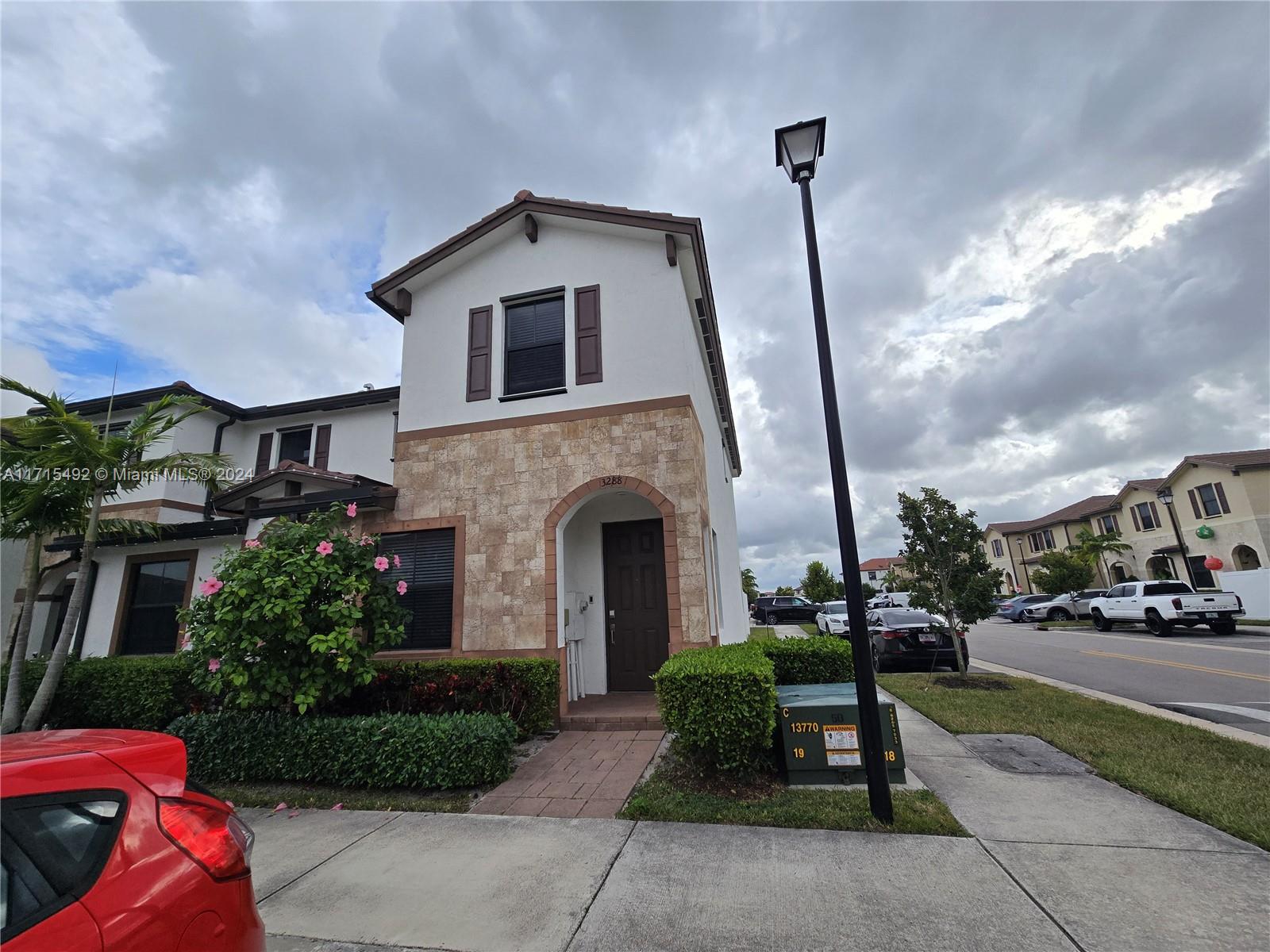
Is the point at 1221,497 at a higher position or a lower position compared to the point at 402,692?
higher

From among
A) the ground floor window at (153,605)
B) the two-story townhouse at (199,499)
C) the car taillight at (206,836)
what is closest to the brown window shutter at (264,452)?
the two-story townhouse at (199,499)

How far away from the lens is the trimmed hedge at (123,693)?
8016 millimetres

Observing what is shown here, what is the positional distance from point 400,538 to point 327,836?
16.8 feet

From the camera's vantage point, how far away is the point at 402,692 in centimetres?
766

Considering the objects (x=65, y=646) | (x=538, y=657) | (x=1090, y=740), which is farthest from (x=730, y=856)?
(x=65, y=646)

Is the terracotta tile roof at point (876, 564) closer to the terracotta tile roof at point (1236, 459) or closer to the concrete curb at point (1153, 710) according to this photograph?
the terracotta tile roof at point (1236, 459)

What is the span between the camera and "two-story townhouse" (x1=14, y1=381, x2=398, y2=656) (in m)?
10.0

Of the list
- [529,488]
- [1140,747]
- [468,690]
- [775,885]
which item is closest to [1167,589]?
[1140,747]

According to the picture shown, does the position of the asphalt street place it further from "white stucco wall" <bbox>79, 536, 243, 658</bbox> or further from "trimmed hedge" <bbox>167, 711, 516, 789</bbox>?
"white stucco wall" <bbox>79, 536, 243, 658</bbox>

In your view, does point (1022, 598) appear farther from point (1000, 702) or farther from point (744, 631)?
point (1000, 702)

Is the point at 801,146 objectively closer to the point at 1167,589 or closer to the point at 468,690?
the point at 468,690

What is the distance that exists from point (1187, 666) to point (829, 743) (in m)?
13.1

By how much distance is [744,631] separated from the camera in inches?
585

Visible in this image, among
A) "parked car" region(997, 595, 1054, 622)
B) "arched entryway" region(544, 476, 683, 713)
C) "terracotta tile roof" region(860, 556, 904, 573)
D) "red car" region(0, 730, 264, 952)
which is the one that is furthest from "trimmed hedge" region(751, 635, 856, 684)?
"terracotta tile roof" region(860, 556, 904, 573)
